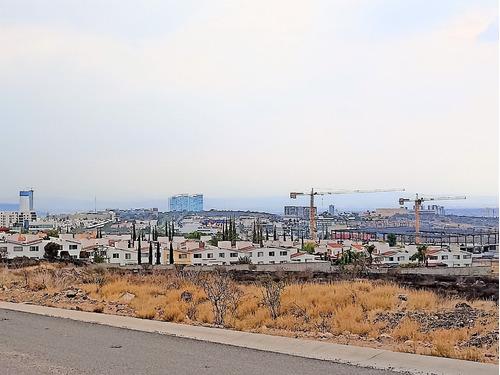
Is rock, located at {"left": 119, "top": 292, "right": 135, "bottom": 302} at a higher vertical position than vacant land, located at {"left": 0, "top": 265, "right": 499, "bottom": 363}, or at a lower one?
lower

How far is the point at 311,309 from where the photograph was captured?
14.1 metres

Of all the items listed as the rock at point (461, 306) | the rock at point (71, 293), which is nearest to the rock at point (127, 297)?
the rock at point (71, 293)

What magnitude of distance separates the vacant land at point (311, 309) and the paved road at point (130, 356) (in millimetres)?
2136

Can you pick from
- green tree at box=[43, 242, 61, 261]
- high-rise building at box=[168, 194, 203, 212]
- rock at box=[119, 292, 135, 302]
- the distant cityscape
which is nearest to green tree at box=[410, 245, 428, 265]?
the distant cityscape

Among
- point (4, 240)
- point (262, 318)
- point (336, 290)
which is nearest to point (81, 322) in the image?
point (262, 318)

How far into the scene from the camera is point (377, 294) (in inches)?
642

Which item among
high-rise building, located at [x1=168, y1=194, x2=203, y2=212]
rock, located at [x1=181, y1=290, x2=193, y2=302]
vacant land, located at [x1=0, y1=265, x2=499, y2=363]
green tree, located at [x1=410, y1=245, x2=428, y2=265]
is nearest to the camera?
vacant land, located at [x1=0, y1=265, x2=499, y2=363]

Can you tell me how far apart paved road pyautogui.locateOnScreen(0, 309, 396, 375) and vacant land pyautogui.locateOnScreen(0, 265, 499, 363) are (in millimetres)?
2136

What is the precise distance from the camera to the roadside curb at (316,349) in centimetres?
783

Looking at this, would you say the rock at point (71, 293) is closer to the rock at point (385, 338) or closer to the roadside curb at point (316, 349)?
the roadside curb at point (316, 349)

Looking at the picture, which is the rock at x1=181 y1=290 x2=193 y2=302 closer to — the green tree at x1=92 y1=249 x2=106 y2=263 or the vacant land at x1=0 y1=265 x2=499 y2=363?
the vacant land at x1=0 y1=265 x2=499 y2=363

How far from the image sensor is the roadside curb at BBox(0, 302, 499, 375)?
25.7ft

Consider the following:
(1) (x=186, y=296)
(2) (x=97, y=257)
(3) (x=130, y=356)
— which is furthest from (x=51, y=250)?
(3) (x=130, y=356)

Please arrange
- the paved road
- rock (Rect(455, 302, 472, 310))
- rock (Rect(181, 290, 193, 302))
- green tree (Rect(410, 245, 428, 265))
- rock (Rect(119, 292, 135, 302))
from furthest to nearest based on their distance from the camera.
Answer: green tree (Rect(410, 245, 428, 265)), rock (Rect(119, 292, 135, 302)), rock (Rect(181, 290, 193, 302)), rock (Rect(455, 302, 472, 310)), the paved road
